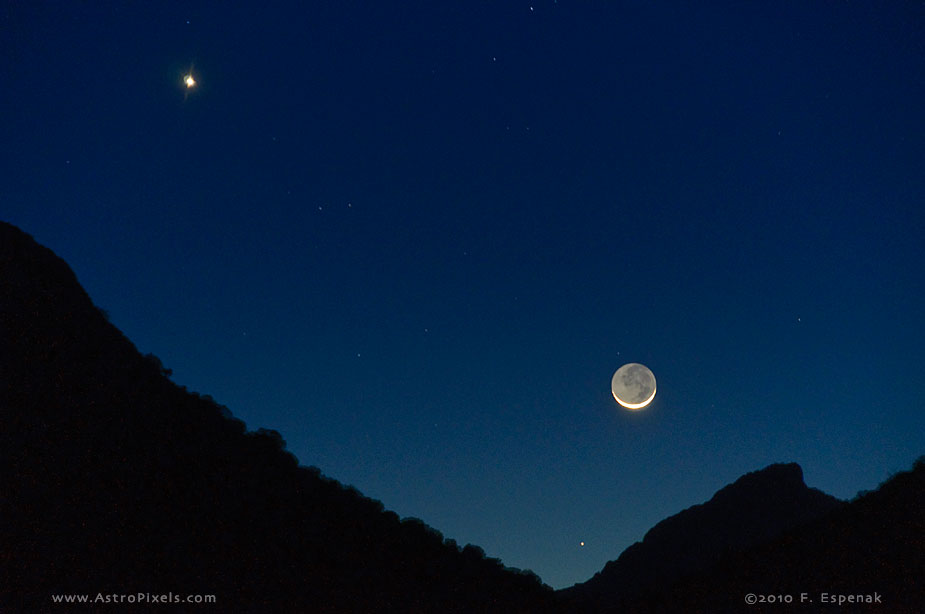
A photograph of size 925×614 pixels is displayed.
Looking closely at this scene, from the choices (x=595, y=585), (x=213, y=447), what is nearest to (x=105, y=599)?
(x=213, y=447)

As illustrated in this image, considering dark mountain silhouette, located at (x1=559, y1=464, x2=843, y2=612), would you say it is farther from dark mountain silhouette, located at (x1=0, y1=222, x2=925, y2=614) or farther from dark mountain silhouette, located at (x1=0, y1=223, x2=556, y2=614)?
dark mountain silhouette, located at (x1=0, y1=223, x2=556, y2=614)

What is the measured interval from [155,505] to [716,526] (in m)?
72.2

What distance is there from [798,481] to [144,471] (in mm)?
84527

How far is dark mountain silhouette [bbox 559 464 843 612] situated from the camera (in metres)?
70.8

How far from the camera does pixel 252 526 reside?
2894cm

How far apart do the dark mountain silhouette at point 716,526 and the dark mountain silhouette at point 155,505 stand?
1614 inches

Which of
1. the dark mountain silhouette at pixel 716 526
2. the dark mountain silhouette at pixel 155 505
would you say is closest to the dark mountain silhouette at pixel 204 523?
the dark mountain silhouette at pixel 155 505

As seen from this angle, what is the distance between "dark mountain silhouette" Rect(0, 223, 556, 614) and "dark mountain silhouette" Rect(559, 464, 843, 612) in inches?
1614

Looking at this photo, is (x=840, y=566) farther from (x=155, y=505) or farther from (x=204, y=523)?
(x=155, y=505)

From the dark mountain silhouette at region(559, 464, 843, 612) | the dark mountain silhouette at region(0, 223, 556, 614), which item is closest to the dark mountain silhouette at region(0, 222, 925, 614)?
the dark mountain silhouette at region(0, 223, 556, 614)

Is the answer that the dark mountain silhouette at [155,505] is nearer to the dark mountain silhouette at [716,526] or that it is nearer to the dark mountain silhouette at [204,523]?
the dark mountain silhouette at [204,523]

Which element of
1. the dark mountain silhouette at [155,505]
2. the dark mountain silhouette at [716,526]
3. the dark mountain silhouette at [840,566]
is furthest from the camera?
the dark mountain silhouette at [716,526]

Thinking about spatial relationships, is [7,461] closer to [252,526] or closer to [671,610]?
[252,526]

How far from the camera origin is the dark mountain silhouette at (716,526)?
7075 centimetres
